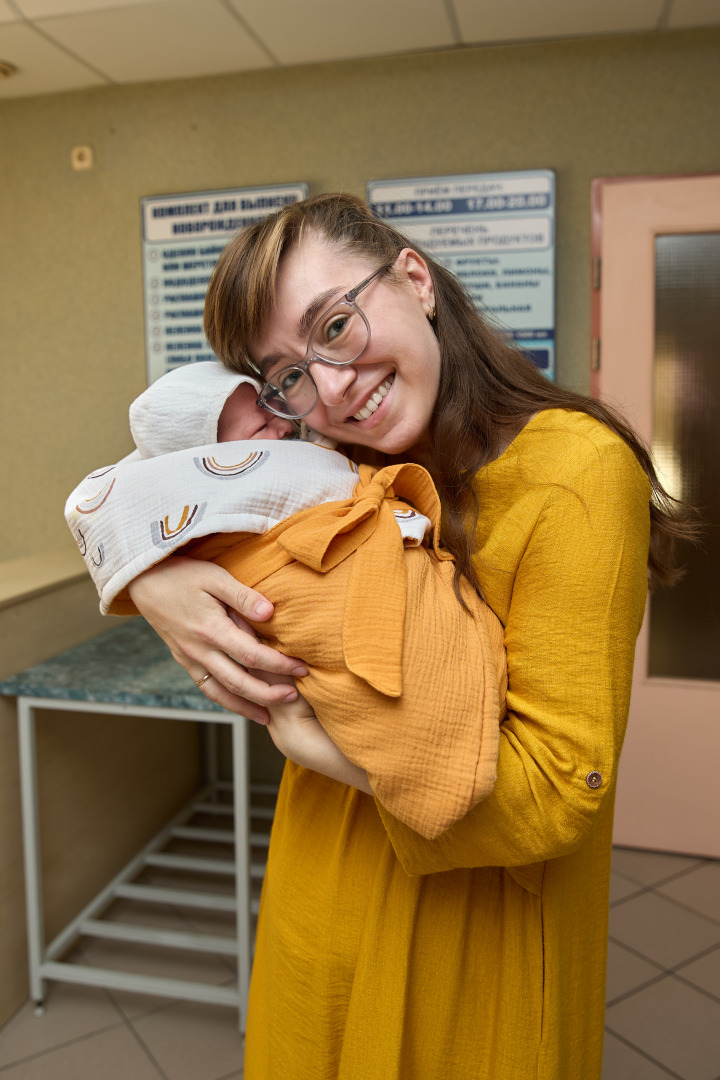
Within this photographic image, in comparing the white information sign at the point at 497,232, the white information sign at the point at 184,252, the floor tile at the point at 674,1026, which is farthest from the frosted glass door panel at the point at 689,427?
the white information sign at the point at 184,252

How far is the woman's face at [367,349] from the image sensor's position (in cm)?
89

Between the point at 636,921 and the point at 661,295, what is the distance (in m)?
2.12

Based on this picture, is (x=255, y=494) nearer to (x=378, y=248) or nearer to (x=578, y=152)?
(x=378, y=248)

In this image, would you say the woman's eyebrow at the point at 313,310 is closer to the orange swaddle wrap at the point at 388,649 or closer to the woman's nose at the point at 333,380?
the woman's nose at the point at 333,380

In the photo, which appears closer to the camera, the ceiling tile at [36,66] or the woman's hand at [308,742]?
the woman's hand at [308,742]

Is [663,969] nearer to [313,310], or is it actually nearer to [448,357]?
[448,357]

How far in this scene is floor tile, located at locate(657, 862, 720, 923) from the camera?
102 inches

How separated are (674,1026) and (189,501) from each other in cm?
212

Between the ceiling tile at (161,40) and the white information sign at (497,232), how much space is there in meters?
0.67

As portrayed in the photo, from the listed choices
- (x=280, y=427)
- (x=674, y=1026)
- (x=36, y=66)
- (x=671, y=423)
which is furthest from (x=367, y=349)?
(x=36, y=66)

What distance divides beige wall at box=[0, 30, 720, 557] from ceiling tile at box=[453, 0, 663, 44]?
0.28 feet

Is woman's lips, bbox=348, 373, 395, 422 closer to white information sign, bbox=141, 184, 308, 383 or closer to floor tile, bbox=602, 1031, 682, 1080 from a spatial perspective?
floor tile, bbox=602, 1031, 682, 1080

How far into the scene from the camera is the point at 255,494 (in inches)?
31.3

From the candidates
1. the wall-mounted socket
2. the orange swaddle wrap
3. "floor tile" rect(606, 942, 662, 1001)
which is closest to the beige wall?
the wall-mounted socket
